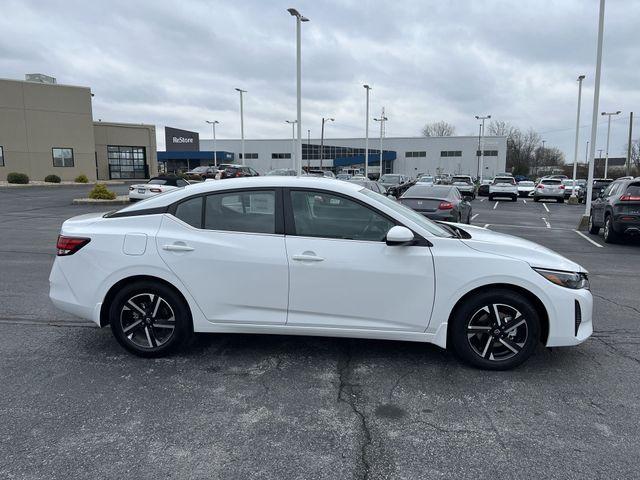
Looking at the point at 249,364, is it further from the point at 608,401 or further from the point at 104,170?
the point at 104,170

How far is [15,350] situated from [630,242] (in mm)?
13157

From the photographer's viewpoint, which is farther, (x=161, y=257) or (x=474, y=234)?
(x=474, y=234)

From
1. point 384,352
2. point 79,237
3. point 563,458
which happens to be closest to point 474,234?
point 384,352

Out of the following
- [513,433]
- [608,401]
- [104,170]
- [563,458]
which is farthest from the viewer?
[104,170]

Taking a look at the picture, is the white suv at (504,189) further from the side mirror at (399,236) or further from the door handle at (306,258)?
the door handle at (306,258)

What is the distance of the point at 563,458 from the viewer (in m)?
2.91

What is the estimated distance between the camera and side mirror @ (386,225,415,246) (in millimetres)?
3855

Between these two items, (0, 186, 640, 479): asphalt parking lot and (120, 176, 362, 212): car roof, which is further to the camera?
(120, 176, 362, 212): car roof

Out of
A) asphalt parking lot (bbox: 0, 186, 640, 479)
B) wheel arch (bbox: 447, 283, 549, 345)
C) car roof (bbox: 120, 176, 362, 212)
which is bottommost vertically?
asphalt parking lot (bbox: 0, 186, 640, 479)

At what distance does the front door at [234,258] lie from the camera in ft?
13.4

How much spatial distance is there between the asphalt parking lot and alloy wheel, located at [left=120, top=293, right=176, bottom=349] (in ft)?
0.62

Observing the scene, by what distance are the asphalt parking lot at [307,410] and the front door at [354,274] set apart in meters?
0.47

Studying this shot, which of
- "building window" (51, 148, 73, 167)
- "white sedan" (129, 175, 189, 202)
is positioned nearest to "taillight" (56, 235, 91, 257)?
"white sedan" (129, 175, 189, 202)

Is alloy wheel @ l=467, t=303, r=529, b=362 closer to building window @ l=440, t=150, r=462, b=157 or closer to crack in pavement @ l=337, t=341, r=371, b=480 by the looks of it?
crack in pavement @ l=337, t=341, r=371, b=480
